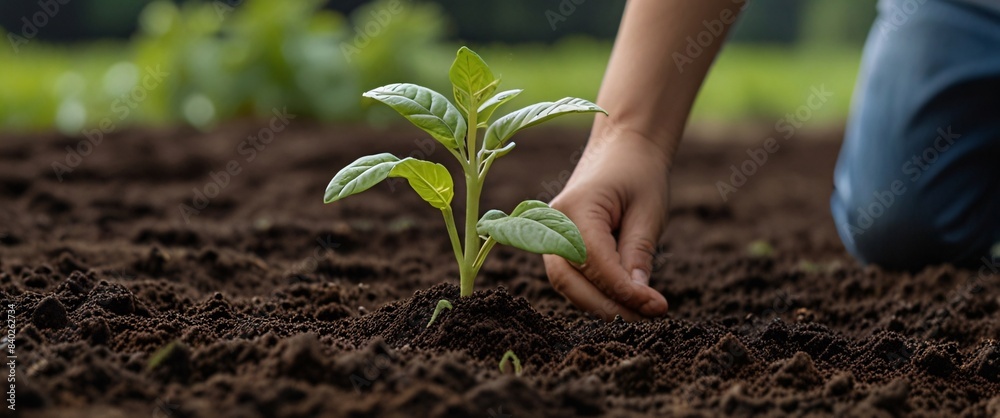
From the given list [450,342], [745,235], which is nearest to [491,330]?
[450,342]

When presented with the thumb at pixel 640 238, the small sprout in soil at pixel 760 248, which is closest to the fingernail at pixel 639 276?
the thumb at pixel 640 238

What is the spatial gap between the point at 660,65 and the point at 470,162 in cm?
57

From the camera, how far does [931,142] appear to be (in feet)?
8.76

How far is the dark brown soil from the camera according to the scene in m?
1.14

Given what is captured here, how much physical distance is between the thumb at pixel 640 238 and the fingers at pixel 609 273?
0.01 metres

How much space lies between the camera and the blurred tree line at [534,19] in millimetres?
9414

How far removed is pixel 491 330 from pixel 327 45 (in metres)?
4.14

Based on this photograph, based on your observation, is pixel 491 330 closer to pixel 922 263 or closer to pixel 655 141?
pixel 655 141

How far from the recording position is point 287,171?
3928 millimetres

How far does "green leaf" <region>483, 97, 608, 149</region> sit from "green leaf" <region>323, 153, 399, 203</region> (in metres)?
0.17

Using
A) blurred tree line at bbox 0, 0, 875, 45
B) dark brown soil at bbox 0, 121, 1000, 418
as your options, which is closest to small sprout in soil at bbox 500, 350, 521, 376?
dark brown soil at bbox 0, 121, 1000, 418

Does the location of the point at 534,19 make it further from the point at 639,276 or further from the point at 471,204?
the point at 471,204

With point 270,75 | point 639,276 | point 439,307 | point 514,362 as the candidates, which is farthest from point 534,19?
point 514,362

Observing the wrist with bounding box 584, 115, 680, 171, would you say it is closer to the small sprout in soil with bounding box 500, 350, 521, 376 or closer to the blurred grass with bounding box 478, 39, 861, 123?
the small sprout in soil with bounding box 500, 350, 521, 376
